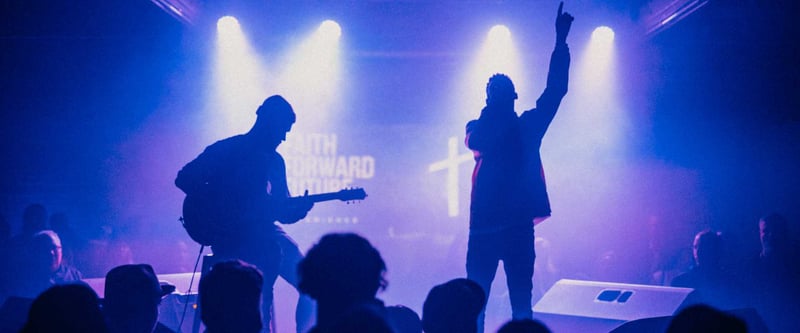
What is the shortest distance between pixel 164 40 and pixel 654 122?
28.7 ft

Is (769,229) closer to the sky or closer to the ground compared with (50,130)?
closer to the ground

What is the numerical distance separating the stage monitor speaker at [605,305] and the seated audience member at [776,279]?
66 centimetres

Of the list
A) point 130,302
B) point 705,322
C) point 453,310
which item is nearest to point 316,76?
point 130,302

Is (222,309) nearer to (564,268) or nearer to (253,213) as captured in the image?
(253,213)

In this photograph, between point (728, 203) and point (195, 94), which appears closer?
point (728, 203)

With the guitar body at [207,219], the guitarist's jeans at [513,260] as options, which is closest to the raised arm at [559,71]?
the guitarist's jeans at [513,260]

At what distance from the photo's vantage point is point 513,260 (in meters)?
4.15

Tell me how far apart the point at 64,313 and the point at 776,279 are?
5.23m

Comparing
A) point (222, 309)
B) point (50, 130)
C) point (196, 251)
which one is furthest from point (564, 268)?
point (222, 309)

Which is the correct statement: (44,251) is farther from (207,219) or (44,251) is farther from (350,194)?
(350,194)

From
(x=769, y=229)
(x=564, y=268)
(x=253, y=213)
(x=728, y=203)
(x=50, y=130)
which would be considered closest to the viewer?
(x=253, y=213)

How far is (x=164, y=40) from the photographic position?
11227mm

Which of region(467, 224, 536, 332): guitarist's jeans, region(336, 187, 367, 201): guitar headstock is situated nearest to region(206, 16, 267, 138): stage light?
region(336, 187, 367, 201): guitar headstock

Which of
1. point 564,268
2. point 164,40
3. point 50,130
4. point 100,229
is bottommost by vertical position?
point 564,268
